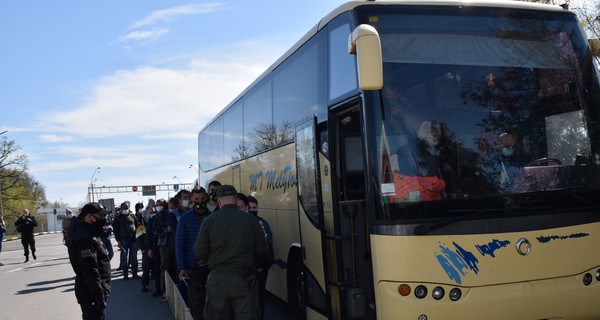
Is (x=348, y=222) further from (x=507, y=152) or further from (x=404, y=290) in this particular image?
(x=507, y=152)

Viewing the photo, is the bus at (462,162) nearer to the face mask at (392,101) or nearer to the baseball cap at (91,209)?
the face mask at (392,101)

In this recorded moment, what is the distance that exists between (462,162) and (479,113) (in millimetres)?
503

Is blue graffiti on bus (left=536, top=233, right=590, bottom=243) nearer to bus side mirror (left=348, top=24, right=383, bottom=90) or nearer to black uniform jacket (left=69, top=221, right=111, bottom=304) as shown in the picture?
bus side mirror (left=348, top=24, right=383, bottom=90)

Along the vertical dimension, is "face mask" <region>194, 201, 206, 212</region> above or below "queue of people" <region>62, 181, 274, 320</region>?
above

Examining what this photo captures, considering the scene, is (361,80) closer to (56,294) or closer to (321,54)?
(321,54)

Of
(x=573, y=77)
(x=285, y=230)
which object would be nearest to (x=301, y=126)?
(x=285, y=230)

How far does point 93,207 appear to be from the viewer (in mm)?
6008

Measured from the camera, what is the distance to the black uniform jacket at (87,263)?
575cm

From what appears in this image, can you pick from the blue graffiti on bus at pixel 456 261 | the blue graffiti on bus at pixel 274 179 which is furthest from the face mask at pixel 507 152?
the blue graffiti on bus at pixel 274 179

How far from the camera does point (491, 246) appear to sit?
4422 mm

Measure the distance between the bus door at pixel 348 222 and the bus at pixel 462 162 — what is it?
15mm

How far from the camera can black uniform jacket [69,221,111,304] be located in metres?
5.75

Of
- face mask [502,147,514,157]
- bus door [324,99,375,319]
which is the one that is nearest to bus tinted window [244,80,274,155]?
bus door [324,99,375,319]

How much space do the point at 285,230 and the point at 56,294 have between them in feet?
23.7
